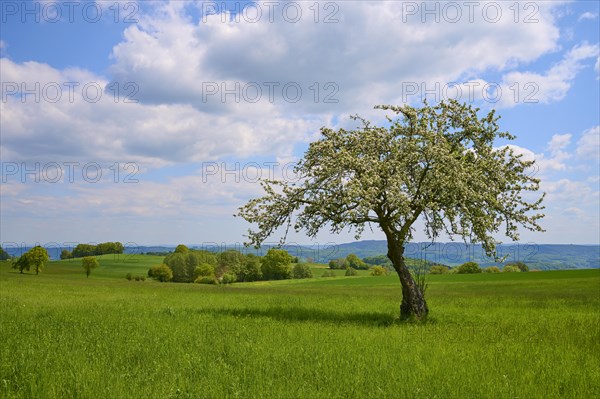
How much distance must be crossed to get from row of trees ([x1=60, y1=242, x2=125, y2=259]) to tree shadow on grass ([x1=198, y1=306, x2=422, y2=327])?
148597 millimetres

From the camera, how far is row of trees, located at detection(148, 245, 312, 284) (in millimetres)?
94938

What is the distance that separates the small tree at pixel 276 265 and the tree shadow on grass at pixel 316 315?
228 feet

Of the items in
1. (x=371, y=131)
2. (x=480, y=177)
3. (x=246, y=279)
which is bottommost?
(x=246, y=279)

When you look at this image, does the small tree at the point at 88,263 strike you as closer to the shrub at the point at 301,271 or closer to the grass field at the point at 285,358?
the shrub at the point at 301,271

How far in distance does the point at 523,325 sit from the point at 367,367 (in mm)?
12711

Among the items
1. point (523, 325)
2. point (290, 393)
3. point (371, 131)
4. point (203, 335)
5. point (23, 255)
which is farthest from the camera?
point (23, 255)

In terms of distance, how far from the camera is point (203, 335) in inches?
582

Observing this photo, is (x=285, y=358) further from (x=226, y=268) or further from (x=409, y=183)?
(x=226, y=268)

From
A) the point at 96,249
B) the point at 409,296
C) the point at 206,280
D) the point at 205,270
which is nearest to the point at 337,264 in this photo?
the point at 205,270

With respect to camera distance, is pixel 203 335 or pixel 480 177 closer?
pixel 203 335

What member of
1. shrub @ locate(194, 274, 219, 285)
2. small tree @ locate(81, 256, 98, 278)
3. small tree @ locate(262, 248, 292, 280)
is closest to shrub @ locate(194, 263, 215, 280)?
shrub @ locate(194, 274, 219, 285)

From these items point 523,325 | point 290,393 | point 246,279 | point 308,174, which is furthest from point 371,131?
point 246,279

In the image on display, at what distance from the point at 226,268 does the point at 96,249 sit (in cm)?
8281

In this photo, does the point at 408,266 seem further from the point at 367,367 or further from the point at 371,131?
the point at 367,367
